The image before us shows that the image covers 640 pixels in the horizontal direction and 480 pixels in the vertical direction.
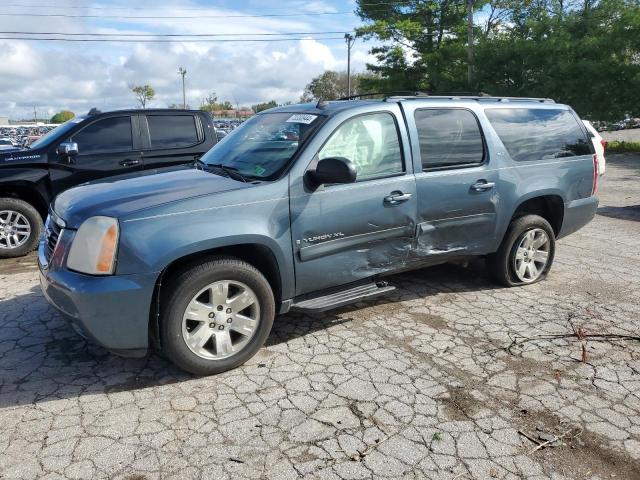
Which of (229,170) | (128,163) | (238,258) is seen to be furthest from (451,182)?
(128,163)

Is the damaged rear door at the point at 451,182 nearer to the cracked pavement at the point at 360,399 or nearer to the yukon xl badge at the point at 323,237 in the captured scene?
the cracked pavement at the point at 360,399

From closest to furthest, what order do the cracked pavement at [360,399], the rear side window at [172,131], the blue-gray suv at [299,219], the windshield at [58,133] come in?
1. the cracked pavement at [360,399]
2. the blue-gray suv at [299,219]
3. the windshield at [58,133]
4. the rear side window at [172,131]

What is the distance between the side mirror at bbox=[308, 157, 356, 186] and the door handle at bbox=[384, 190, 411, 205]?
0.52m

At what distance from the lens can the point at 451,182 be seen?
4.56m

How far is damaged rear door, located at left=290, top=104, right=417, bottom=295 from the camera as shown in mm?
3818

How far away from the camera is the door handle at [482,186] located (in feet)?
15.5

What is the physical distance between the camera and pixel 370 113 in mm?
4234

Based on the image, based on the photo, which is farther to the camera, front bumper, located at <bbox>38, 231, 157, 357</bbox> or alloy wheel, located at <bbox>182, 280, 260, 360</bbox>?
alloy wheel, located at <bbox>182, 280, 260, 360</bbox>

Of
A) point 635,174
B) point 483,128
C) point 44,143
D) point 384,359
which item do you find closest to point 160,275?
point 384,359

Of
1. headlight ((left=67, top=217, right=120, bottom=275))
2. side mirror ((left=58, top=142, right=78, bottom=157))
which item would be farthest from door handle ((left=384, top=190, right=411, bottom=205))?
side mirror ((left=58, top=142, right=78, bottom=157))

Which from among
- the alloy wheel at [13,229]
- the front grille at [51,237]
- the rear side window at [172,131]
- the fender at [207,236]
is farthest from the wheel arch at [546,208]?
the alloy wheel at [13,229]

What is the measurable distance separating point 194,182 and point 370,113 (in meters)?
1.48

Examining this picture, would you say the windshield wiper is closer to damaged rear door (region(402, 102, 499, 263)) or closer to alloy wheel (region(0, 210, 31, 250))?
damaged rear door (region(402, 102, 499, 263))

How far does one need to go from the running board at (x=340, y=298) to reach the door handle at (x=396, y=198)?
664mm
